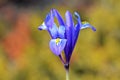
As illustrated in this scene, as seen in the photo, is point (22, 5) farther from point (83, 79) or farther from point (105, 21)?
point (83, 79)

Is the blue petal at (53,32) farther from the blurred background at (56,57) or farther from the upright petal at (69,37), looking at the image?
the blurred background at (56,57)

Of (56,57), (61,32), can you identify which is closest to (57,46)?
(61,32)

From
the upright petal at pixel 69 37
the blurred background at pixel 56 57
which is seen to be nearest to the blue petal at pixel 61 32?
the upright petal at pixel 69 37

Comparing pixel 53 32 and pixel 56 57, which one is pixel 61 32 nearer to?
pixel 53 32

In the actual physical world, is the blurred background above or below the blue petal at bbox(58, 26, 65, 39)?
below

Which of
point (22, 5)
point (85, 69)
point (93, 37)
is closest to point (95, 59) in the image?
point (85, 69)

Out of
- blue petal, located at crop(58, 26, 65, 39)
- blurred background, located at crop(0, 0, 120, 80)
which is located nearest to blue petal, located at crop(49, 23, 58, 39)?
blue petal, located at crop(58, 26, 65, 39)

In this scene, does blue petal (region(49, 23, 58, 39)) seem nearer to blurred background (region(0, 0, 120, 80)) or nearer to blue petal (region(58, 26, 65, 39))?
blue petal (region(58, 26, 65, 39))

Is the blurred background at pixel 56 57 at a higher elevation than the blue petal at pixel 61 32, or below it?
below
